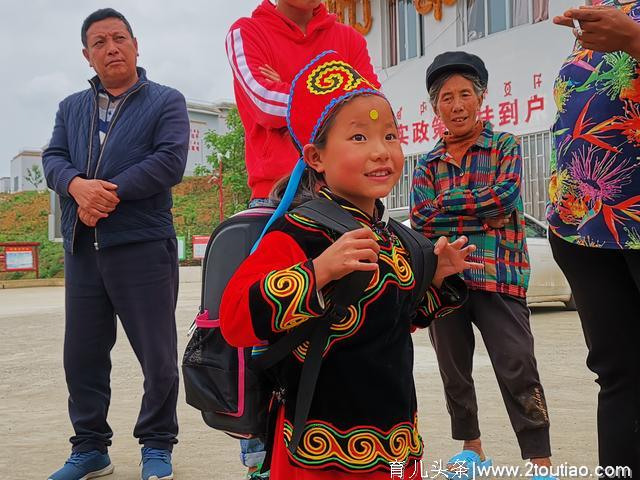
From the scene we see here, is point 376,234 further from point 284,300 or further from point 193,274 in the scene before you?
point 193,274

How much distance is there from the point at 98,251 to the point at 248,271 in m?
1.57

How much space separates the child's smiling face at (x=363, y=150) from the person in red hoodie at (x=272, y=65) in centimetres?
48

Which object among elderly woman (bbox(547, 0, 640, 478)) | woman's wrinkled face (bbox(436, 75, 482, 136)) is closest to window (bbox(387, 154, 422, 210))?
woman's wrinkled face (bbox(436, 75, 482, 136))

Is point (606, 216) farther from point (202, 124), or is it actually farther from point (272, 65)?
point (202, 124)

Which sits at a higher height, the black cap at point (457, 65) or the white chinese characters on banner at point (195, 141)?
the white chinese characters on banner at point (195, 141)

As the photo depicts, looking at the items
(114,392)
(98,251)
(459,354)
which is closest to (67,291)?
(98,251)

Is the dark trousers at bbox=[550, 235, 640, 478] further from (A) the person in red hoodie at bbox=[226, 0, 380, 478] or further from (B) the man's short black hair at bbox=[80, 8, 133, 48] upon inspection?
→ (B) the man's short black hair at bbox=[80, 8, 133, 48]

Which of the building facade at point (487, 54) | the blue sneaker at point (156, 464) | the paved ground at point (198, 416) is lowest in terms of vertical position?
the paved ground at point (198, 416)

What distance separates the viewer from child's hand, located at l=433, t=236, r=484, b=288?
1896mm

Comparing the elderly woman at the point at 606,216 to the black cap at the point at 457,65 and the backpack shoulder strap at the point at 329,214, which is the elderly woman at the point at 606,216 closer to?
the black cap at the point at 457,65

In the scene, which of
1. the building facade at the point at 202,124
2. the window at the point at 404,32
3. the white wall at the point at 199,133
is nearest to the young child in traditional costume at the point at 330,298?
the window at the point at 404,32

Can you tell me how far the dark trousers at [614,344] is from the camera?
2.11 m

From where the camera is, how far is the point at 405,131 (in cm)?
1499

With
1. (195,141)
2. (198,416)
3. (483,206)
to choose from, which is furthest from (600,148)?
(195,141)
